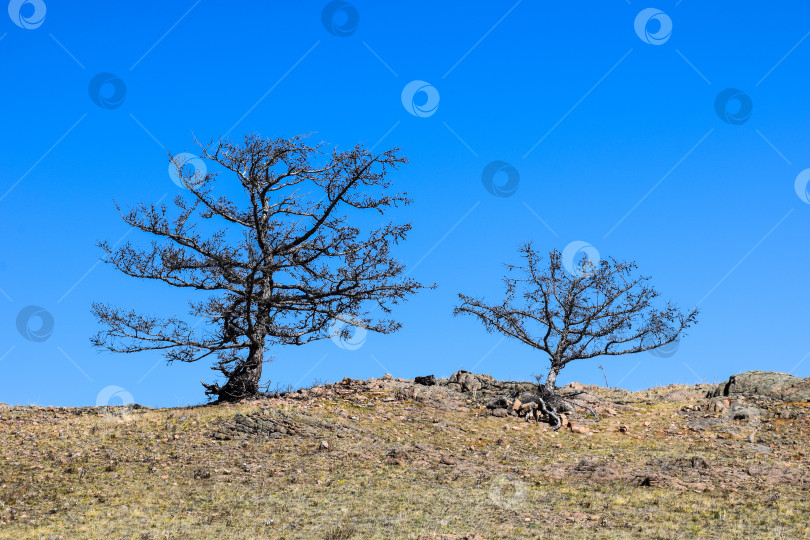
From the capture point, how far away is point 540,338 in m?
27.4

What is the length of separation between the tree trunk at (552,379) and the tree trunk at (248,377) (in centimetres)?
1004

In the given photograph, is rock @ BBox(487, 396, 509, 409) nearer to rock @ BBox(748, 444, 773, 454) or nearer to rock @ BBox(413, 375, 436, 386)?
rock @ BBox(413, 375, 436, 386)

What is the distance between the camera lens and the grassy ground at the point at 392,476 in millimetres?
14570

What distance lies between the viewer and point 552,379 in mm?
26344

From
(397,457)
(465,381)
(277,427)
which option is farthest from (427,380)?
(397,457)

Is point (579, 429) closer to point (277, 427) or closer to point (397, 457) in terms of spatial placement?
point (397, 457)

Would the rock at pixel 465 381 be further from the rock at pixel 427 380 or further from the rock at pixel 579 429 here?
the rock at pixel 579 429

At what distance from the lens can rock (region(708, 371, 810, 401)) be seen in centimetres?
2669

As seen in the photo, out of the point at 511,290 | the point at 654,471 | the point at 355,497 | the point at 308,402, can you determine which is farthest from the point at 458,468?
the point at 511,290

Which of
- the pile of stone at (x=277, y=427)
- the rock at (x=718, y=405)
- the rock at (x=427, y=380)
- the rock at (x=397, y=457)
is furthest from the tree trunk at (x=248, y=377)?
the rock at (x=718, y=405)

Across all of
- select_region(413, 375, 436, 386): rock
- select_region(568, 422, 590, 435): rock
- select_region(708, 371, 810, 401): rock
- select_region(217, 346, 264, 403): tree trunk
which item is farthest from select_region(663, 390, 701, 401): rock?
select_region(217, 346, 264, 403): tree trunk

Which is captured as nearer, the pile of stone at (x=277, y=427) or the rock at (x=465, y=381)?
the pile of stone at (x=277, y=427)

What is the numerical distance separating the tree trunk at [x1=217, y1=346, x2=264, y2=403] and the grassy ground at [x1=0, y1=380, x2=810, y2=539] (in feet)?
4.29

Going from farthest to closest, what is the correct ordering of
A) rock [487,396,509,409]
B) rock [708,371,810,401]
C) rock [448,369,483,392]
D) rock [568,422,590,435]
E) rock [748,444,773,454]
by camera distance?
rock [448,369,483,392] → rock [708,371,810,401] → rock [487,396,509,409] → rock [568,422,590,435] → rock [748,444,773,454]
